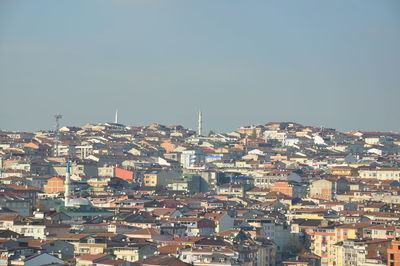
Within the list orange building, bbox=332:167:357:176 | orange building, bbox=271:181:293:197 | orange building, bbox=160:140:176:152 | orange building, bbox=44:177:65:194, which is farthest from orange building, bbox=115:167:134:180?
orange building, bbox=160:140:176:152

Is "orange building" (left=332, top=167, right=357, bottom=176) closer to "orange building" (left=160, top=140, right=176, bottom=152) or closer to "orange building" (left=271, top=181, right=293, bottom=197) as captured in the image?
"orange building" (left=271, top=181, right=293, bottom=197)

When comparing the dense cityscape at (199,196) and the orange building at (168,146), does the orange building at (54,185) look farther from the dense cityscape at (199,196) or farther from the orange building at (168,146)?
the orange building at (168,146)

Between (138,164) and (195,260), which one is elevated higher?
(138,164)

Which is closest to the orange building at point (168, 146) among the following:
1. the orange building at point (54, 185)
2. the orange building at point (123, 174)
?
the orange building at point (123, 174)

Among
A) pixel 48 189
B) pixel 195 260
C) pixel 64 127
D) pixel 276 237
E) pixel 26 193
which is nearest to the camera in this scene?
pixel 195 260

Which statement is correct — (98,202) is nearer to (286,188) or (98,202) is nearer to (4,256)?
(286,188)

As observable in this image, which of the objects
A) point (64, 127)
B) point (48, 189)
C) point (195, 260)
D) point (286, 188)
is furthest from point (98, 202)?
point (64, 127)
